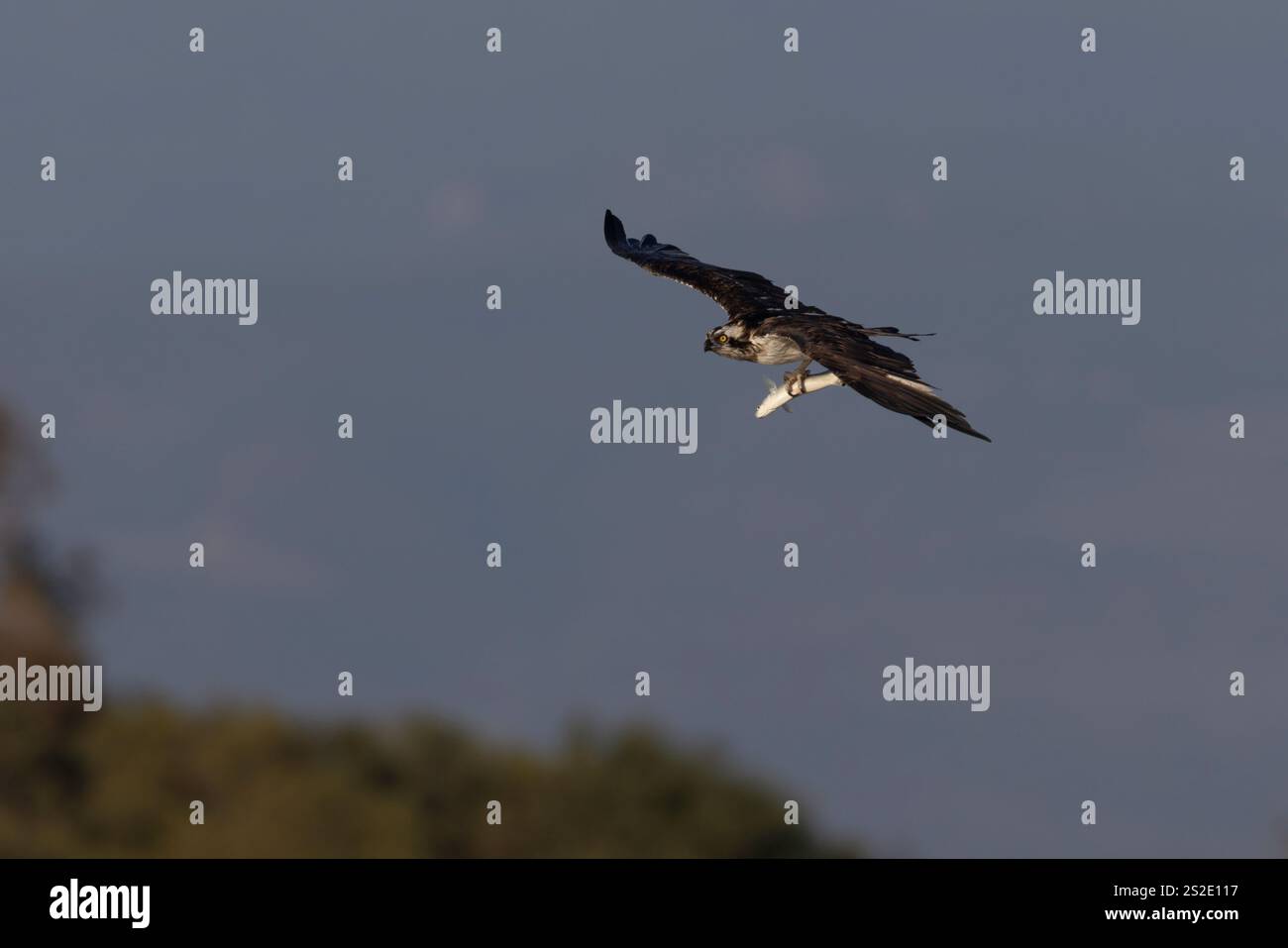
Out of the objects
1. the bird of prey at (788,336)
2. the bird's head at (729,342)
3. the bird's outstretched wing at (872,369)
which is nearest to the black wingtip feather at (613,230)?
the bird of prey at (788,336)

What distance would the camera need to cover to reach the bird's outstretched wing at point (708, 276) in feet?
127

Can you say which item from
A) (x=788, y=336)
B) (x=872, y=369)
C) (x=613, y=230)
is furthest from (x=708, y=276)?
(x=872, y=369)

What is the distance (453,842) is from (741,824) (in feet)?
30.7

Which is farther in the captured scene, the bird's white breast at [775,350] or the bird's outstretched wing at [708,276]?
the bird's outstretched wing at [708,276]

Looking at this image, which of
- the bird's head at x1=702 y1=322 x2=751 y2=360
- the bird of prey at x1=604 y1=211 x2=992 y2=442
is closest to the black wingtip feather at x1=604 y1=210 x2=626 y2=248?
the bird of prey at x1=604 y1=211 x2=992 y2=442

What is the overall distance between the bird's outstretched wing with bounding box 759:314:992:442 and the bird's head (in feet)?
5.09

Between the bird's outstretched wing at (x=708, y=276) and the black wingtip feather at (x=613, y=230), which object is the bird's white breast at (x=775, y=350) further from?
the black wingtip feather at (x=613, y=230)

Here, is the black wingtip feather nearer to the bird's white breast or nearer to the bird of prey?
the bird of prey

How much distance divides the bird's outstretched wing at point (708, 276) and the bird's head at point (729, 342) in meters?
0.33

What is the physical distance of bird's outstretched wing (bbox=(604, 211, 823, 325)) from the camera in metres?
38.7

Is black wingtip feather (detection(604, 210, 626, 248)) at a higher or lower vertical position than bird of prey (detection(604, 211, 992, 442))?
higher
